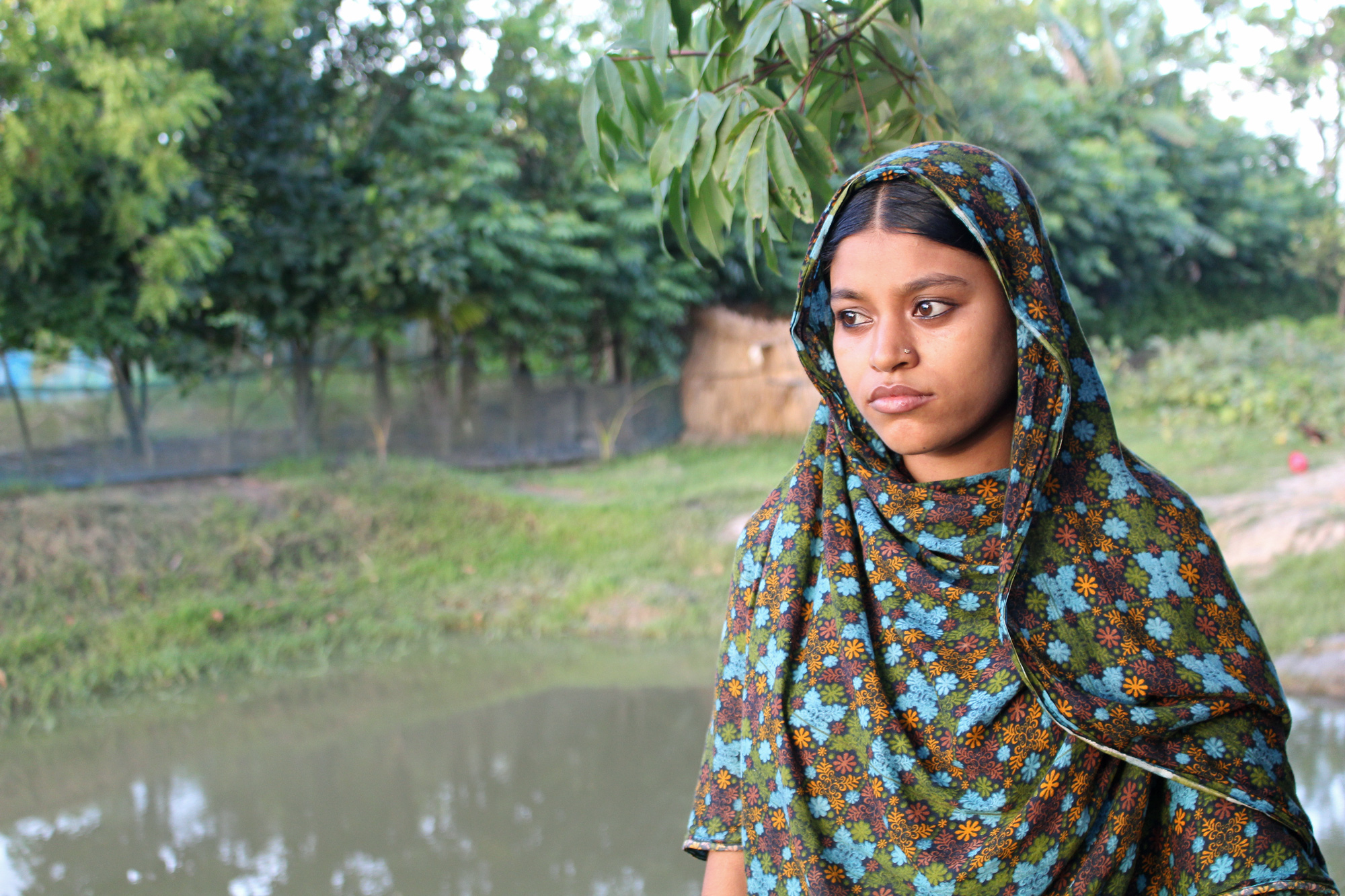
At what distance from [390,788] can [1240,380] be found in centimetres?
894

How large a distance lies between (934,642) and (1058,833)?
22 centimetres

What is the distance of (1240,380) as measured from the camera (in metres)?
9.69

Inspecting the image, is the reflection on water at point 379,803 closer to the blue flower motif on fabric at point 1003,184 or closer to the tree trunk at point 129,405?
the blue flower motif on fabric at point 1003,184

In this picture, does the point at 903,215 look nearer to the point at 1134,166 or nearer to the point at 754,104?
the point at 754,104

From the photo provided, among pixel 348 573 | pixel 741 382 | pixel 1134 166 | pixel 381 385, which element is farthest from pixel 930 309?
pixel 1134 166

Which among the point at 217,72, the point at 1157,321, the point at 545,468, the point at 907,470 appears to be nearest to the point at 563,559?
the point at 545,468

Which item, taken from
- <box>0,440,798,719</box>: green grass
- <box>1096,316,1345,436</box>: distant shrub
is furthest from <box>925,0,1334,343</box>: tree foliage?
<box>0,440,798,719</box>: green grass

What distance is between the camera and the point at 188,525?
595 centimetres

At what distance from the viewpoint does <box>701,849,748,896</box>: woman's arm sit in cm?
124

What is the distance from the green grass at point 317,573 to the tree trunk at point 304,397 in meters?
0.53

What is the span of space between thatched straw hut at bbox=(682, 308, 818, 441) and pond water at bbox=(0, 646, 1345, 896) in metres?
5.92

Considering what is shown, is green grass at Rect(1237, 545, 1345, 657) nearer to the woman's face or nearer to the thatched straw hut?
the woman's face

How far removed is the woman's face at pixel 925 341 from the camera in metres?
1.02

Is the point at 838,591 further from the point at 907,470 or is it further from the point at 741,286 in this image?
the point at 741,286
